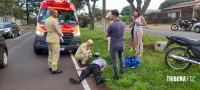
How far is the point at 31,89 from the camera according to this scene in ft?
21.0

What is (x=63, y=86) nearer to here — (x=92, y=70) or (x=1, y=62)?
(x=92, y=70)

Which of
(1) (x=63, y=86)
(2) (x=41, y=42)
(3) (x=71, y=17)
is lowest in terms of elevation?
(1) (x=63, y=86)

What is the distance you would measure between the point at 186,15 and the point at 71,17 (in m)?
30.0

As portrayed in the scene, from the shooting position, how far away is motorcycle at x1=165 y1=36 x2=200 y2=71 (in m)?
7.20

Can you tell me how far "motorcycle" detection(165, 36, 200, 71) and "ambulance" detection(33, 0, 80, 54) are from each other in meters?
4.80

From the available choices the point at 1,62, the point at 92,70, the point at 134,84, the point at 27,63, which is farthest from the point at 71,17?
the point at 134,84

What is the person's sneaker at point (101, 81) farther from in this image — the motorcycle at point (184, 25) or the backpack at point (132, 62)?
the motorcycle at point (184, 25)

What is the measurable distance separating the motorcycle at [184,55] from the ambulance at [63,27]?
4.80 meters

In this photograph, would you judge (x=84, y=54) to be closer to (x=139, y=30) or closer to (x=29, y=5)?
(x=139, y=30)

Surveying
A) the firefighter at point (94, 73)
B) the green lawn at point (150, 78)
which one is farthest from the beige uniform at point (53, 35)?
the green lawn at point (150, 78)

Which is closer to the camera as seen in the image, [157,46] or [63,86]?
[63,86]

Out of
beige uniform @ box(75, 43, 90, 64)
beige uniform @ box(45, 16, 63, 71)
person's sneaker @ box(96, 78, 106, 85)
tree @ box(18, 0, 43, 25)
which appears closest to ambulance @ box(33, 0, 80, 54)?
beige uniform @ box(75, 43, 90, 64)

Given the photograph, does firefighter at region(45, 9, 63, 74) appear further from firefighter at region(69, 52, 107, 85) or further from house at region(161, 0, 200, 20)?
house at region(161, 0, 200, 20)

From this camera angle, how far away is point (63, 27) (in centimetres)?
1138
